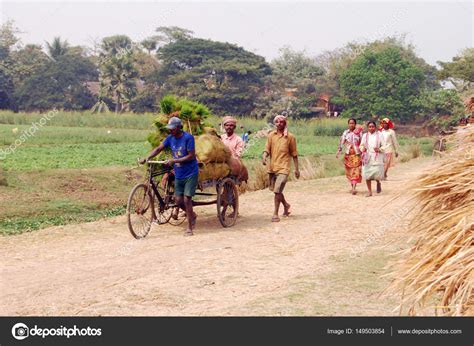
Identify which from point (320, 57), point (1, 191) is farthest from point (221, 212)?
point (320, 57)

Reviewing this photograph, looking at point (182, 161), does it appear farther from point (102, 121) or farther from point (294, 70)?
point (294, 70)

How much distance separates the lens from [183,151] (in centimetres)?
1034

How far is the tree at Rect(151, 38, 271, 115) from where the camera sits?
5172 cm

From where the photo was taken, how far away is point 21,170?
61.0 ft

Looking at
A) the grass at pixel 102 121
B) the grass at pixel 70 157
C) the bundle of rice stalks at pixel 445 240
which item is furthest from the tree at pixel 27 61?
the bundle of rice stalks at pixel 445 240

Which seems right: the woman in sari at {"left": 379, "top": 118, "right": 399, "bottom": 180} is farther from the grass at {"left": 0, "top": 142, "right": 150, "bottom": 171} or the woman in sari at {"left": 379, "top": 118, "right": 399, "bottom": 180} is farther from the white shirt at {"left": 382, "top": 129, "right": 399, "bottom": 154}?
the grass at {"left": 0, "top": 142, "right": 150, "bottom": 171}

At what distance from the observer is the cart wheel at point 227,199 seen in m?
11.4

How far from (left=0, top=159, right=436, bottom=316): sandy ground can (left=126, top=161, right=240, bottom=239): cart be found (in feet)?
→ 0.76

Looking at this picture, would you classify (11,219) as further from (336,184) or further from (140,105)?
(140,105)

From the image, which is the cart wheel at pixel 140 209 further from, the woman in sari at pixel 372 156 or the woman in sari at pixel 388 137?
the woman in sari at pixel 388 137

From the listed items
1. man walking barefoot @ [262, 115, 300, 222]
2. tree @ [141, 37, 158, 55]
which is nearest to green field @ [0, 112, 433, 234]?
man walking barefoot @ [262, 115, 300, 222]

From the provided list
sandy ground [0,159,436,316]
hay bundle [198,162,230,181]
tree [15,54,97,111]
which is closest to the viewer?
sandy ground [0,159,436,316]

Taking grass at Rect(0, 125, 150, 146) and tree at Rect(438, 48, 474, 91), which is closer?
grass at Rect(0, 125, 150, 146)

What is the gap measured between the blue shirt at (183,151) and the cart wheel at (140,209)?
20.9 inches
